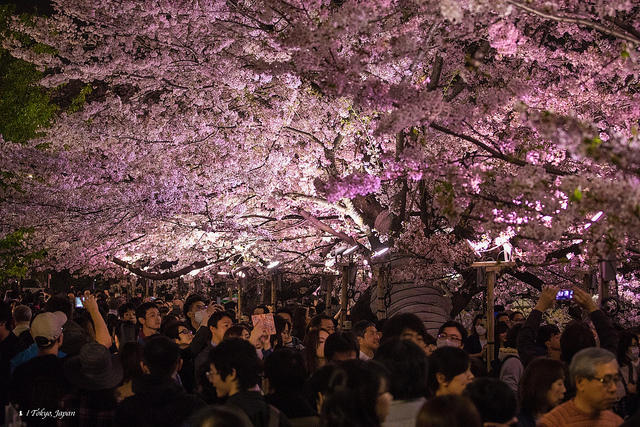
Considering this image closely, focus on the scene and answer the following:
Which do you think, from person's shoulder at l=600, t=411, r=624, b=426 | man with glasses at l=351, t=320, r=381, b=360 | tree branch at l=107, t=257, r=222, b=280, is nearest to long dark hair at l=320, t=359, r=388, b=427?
person's shoulder at l=600, t=411, r=624, b=426

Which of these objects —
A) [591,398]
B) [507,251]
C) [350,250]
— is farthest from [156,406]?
[350,250]

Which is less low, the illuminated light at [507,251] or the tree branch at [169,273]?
the tree branch at [169,273]

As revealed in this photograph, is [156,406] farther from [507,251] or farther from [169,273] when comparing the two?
[169,273]

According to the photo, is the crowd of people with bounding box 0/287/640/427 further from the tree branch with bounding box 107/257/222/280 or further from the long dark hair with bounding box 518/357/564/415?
the tree branch with bounding box 107/257/222/280

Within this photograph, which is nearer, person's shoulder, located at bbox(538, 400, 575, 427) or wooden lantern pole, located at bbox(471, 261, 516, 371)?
person's shoulder, located at bbox(538, 400, 575, 427)

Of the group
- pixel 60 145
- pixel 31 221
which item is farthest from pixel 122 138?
pixel 31 221

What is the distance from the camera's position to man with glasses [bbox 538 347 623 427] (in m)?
4.49

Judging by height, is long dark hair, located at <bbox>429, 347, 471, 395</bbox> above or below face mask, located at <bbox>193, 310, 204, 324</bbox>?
below

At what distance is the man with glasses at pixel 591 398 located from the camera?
4.49 meters

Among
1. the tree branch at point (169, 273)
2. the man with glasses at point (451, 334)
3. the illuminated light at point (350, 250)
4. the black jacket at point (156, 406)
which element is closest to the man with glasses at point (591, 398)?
the black jacket at point (156, 406)

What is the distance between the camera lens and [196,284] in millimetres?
30281

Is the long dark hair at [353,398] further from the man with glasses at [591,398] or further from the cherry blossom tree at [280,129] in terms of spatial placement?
the cherry blossom tree at [280,129]

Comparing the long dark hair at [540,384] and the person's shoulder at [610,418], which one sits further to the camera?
the long dark hair at [540,384]

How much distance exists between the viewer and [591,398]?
450 centimetres
